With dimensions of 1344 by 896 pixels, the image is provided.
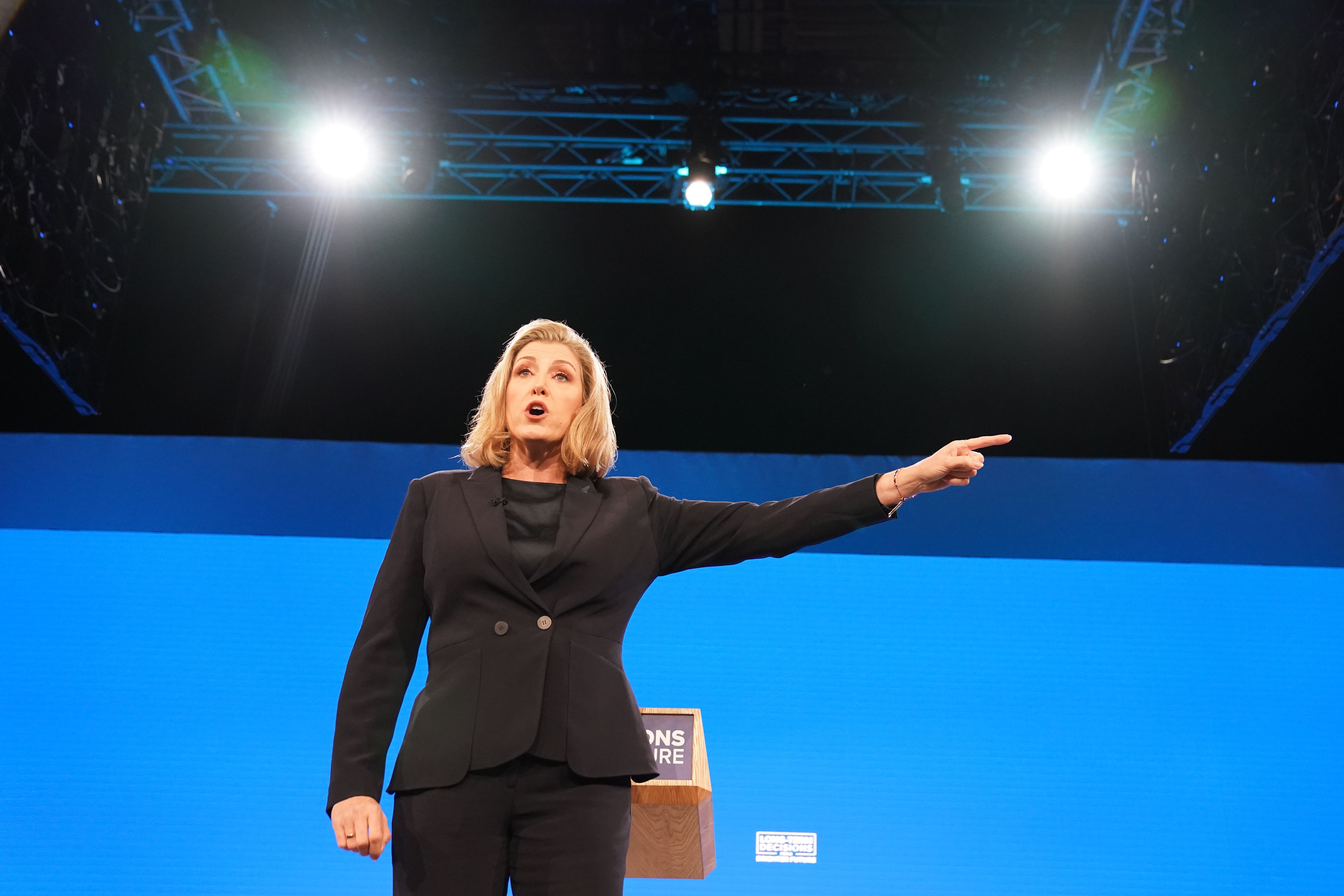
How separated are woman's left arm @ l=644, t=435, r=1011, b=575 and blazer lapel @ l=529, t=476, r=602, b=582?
0.30ft

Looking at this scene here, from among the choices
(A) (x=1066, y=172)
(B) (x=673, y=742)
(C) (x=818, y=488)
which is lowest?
(B) (x=673, y=742)

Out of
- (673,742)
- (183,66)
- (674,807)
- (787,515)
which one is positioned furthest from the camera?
(183,66)

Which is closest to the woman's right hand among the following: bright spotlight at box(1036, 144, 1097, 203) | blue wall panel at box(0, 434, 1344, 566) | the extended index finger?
the extended index finger

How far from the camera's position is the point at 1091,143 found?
4.15 meters

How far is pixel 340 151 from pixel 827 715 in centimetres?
304

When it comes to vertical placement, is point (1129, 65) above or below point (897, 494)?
above

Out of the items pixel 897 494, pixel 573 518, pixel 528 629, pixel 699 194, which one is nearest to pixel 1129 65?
pixel 699 194

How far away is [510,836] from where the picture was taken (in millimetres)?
1188

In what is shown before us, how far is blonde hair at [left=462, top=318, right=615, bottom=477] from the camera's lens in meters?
1.45

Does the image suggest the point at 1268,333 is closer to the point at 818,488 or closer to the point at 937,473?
the point at 818,488

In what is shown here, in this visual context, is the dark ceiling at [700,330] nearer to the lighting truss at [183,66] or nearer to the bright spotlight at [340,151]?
the bright spotlight at [340,151]

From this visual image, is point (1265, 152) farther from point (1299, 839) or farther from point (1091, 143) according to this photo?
point (1299, 839)

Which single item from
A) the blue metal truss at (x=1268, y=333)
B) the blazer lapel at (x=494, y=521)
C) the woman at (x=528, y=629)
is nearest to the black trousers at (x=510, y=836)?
the woman at (x=528, y=629)

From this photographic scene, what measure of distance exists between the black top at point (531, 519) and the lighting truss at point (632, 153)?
2.98m
